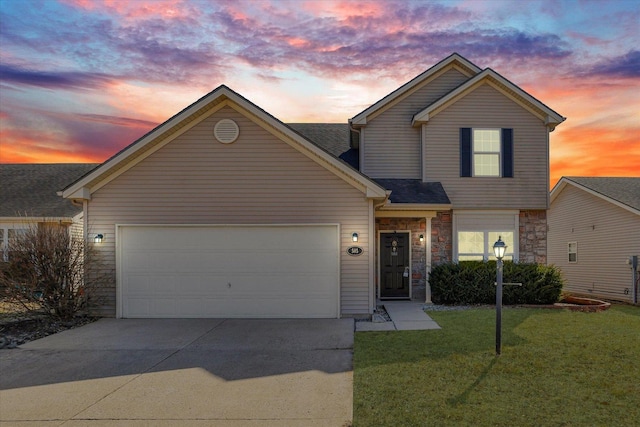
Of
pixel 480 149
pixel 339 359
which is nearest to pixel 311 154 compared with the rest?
pixel 339 359

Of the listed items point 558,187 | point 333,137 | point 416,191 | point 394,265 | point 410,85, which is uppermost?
point 410,85

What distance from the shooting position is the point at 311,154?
1059 cm

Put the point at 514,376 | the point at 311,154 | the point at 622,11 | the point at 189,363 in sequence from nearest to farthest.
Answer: the point at 514,376
the point at 189,363
the point at 311,154
the point at 622,11

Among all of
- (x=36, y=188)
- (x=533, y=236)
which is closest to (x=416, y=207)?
(x=533, y=236)

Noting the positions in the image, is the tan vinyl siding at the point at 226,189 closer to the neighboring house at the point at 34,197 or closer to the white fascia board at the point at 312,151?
the white fascia board at the point at 312,151

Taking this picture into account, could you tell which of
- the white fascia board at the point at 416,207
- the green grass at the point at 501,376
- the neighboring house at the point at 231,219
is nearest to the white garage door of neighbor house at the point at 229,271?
the neighboring house at the point at 231,219

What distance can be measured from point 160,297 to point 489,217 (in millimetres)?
9670

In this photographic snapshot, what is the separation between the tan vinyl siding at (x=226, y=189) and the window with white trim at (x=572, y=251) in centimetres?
1245

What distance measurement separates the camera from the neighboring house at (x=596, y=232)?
15.6 m

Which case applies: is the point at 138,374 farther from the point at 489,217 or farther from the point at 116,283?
the point at 489,217

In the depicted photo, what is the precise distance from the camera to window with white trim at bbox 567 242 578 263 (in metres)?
18.5

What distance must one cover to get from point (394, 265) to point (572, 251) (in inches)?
389

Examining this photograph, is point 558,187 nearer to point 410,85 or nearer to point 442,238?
point 442,238

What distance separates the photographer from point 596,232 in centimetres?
1712
